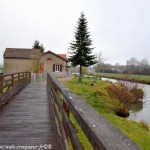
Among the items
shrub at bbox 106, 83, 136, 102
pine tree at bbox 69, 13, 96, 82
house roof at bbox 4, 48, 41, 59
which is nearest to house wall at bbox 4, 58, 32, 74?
house roof at bbox 4, 48, 41, 59

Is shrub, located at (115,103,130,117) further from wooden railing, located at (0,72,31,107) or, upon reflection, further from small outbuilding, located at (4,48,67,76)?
small outbuilding, located at (4,48,67,76)

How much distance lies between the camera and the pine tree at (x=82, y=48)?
36.4m

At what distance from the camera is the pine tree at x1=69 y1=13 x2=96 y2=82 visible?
3637 centimetres

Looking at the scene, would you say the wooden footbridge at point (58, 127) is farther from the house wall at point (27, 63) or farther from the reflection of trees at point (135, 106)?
the house wall at point (27, 63)

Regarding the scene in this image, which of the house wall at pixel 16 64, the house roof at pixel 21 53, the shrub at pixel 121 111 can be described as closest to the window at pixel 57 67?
the house roof at pixel 21 53

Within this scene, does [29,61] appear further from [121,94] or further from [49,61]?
[121,94]

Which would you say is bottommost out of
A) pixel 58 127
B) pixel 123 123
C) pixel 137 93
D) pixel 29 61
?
pixel 123 123

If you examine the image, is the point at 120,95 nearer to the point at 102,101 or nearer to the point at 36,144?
the point at 102,101

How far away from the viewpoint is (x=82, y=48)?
→ 120ft

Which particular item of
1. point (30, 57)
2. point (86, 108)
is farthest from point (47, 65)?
point (86, 108)

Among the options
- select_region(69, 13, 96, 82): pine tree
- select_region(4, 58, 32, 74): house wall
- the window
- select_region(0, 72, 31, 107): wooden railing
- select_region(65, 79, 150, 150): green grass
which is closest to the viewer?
select_region(0, 72, 31, 107): wooden railing

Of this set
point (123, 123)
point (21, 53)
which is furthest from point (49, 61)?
point (123, 123)

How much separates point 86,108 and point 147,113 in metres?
17.9

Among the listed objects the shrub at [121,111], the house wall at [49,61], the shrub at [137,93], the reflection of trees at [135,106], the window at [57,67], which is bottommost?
the reflection of trees at [135,106]
